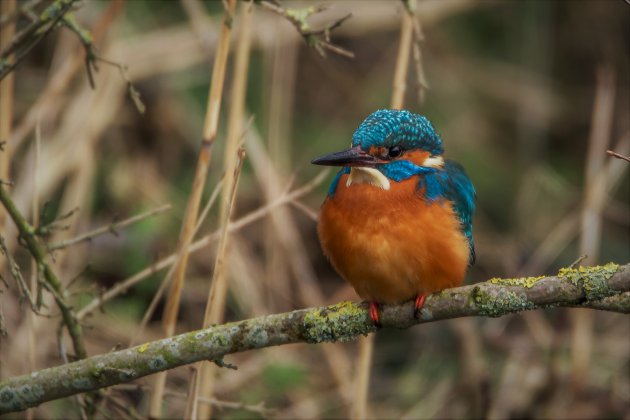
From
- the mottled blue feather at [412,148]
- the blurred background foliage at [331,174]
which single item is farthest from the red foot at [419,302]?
the blurred background foliage at [331,174]

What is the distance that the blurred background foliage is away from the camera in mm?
4727

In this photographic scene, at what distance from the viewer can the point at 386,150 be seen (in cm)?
292

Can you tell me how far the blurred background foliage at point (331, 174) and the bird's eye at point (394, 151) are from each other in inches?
52.4

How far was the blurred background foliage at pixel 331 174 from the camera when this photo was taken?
4727 millimetres

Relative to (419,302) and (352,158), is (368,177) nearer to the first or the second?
(352,158)

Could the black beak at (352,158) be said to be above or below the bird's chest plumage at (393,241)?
above

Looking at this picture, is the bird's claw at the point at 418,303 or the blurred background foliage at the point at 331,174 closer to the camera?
the bird's claw at the point at 418,303

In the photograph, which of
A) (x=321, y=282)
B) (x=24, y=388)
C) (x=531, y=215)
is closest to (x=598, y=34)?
(x=531, y=215)

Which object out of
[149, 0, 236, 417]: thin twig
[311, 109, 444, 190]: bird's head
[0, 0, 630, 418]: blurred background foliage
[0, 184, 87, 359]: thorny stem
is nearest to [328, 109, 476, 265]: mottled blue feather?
[311, 109, 444, 190]: bird's head

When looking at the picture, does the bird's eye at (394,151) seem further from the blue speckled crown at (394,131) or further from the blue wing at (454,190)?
the blue wing at (454,190)

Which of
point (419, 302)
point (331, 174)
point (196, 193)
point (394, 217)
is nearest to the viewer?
point (419, 302)

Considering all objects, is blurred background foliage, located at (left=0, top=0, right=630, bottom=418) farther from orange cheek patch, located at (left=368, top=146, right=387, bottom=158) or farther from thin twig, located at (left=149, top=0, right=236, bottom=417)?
orange cheek patch, located at (left=368, top=146, right=387, bottom=158)

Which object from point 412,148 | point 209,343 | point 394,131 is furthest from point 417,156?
point 209,343

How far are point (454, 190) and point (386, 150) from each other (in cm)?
26
